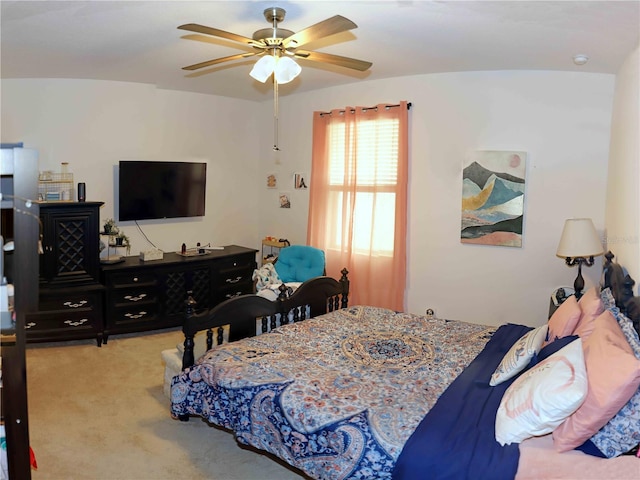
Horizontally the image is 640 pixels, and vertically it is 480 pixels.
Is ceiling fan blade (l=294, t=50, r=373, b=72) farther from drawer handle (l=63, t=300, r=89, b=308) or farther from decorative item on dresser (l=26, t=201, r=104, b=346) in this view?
drawer handle (l=63, t=300, r=89, b=308)

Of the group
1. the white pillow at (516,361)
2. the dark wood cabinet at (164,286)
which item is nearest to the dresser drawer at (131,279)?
the dark wood cabinet at (164,286)

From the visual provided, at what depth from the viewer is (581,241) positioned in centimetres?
375

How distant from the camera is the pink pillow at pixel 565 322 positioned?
2.81m

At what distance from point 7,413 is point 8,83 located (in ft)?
14.2

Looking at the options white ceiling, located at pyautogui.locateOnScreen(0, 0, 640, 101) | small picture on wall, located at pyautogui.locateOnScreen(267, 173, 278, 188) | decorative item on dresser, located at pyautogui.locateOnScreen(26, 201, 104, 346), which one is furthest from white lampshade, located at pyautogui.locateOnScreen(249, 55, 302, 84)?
small picture on wall, located at pyautogui.locateOnScreen(267, 173, 278, 188)

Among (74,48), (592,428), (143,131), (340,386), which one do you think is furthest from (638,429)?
(143,131)

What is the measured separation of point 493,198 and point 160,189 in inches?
134

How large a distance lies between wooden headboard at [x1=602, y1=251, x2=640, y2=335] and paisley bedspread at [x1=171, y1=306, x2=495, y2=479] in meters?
0.80

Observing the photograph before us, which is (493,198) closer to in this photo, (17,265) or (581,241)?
(581,241)

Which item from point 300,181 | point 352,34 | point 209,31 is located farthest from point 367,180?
point 209,31

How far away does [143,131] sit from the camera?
18.2 feet

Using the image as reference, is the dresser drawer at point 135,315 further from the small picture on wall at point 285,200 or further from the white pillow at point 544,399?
the white pillow at point 544,399

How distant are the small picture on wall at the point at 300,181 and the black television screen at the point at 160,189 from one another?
1.04 meters

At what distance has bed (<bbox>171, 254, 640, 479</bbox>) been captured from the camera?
6.52 ft
